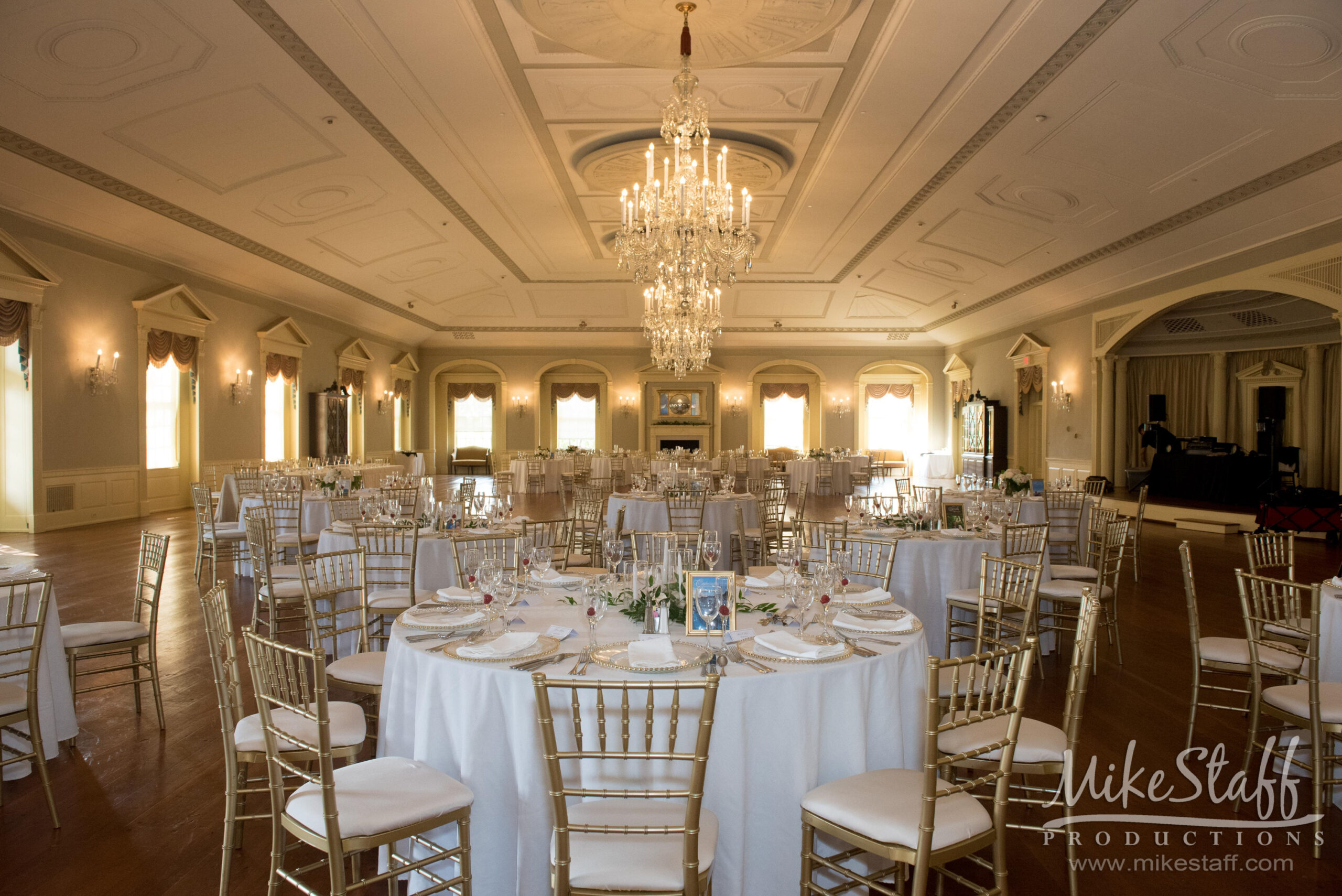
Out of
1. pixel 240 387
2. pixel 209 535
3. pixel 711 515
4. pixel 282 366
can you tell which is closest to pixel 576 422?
pixel 282 366

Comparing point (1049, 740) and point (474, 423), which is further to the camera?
point (474, 423)

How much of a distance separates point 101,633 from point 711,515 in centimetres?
517

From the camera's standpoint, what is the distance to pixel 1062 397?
1548 centimetres

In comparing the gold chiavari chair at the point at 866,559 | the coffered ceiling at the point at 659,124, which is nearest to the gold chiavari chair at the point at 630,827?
the gold chiavari chair at the point at 866,559

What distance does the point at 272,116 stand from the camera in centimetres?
858

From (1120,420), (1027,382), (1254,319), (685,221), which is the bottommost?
(1120,420)

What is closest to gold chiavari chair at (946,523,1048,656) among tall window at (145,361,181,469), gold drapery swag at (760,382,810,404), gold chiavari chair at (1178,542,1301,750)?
gold chiavari chair at (1178,542,1301,750)

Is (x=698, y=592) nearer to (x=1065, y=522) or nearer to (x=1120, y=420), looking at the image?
(x=1065, y=522)

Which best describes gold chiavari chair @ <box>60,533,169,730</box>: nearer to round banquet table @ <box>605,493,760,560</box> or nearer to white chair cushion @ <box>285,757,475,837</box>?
white chair cushion @ <box>285,757,475,837</box>

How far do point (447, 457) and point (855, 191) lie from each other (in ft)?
51.1

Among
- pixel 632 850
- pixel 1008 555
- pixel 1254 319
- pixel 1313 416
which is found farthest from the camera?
pixel 1254 319

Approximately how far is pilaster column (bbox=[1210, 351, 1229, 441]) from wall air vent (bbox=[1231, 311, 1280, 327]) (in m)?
0.87

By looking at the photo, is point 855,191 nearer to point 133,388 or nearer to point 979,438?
point 979,438

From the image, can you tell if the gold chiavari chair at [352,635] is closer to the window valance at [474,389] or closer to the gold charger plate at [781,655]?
the gold charger plate at [781,655]
